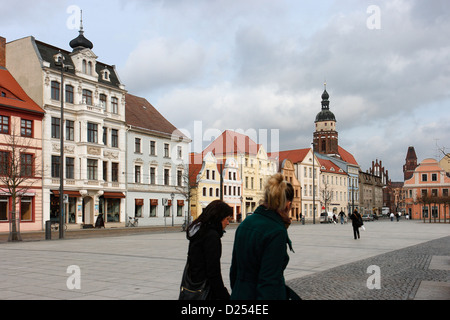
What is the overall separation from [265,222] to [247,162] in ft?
237

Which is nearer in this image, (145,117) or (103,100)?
(103,100)

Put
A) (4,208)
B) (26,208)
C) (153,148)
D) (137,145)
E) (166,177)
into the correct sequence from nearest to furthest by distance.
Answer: (4,208), (26,208), (137,145), (153,148), (166,177)

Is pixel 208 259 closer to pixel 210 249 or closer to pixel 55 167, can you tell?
pixel 210 249

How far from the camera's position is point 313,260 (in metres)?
15.1

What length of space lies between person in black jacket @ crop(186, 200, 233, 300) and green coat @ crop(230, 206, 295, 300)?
0.84m

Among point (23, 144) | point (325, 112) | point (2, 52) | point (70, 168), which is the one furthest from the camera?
point (325, 112)

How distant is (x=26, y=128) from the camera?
40.9 metres

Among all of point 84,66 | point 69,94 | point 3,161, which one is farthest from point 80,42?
point 3,161

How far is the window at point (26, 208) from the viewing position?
40188 millimetres

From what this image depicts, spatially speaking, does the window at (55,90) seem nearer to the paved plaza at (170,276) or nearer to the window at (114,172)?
the window at (114,172)

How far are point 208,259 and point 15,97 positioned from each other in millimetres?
41164

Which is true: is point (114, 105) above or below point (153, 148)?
above

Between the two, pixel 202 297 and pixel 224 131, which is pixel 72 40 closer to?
pixel 224 131
